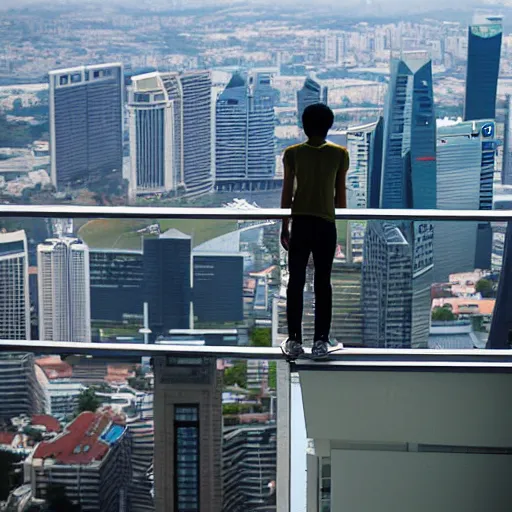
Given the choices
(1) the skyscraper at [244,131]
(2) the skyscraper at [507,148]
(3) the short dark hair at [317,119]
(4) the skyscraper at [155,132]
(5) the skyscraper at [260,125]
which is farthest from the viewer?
(4) the skyscraper at [155,132]

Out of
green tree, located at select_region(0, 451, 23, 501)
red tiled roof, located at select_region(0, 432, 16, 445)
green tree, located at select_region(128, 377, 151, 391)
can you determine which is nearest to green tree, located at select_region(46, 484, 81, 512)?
green tree, located at select_region(0, 451, 23, 501)

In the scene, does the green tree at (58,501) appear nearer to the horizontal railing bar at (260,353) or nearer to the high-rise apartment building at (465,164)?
the horizontal railing bar at (260,353)

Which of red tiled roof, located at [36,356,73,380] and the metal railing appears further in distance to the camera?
red tiled roof, located at [36,356,73,380]

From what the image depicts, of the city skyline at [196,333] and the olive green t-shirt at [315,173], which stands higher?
the olive green t-shirt at [315,173]

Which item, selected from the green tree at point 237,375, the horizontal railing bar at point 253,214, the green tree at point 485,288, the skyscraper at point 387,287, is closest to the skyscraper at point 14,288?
the horizontal railing bar at point 253,214

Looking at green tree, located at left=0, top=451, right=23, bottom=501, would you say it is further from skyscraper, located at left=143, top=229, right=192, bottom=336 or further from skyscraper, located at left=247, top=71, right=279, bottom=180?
skyscraper, located at left=247, top=71, right=279, bottom=180

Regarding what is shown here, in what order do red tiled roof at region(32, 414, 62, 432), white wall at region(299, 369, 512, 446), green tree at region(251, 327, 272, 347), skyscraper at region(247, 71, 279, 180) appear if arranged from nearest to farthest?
1. white wall at region(299, 369, 512, 446)
2. green tree at region(251, 327, 272, 347)
3. red tiled roof at region(32, 414, 62, 432)
4. skyscraper at region(247, 71, 279, 180)

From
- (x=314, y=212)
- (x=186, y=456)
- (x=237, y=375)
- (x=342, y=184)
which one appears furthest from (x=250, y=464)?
(x=342, y=184)

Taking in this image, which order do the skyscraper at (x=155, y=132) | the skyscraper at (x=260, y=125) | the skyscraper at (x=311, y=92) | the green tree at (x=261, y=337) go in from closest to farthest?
1. the green tree at (x=261, y=337)
2. the skyscraper at (x=260, y=125)
3. the skyscraper at (x=311, y=92)
4. the skyscraper at (x=155, y=132)

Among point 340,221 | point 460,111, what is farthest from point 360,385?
point 460,111
